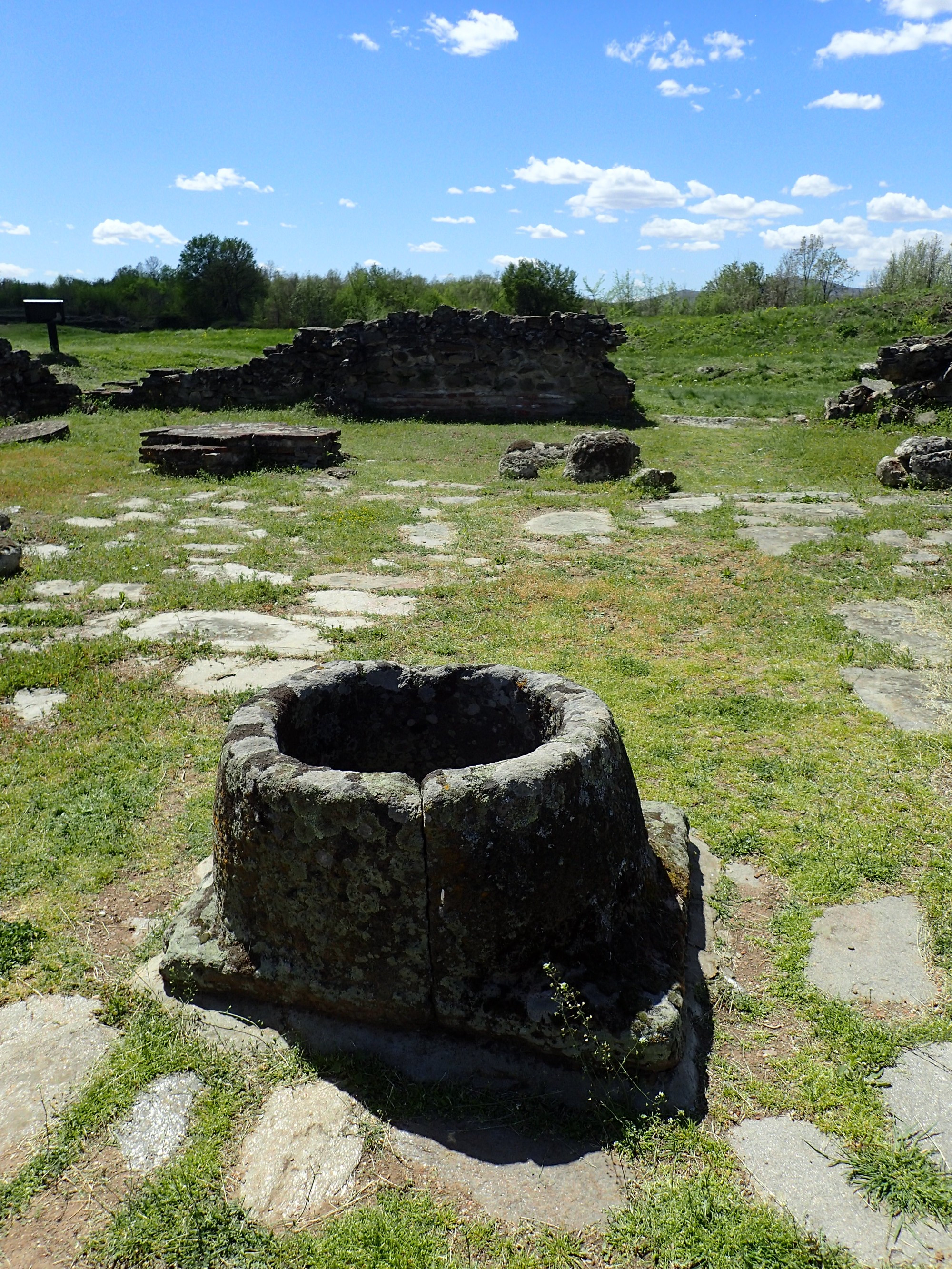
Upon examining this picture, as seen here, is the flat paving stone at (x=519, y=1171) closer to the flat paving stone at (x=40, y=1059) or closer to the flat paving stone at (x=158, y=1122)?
the flat paving stone at (x=158, y=1122)

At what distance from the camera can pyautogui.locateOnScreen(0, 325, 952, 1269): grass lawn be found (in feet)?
6.31

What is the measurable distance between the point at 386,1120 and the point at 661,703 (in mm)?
2792

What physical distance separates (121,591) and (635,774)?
14.0ft

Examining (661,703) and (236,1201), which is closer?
(236,1201)

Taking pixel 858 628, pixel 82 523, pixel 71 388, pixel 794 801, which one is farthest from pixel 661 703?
pixel 71 388

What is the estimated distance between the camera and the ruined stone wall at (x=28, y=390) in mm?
14312

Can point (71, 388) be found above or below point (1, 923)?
above

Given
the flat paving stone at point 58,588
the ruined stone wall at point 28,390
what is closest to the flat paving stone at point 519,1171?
the flat paving stone at point 58,588

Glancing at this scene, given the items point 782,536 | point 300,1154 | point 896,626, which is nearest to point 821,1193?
point 300,1154

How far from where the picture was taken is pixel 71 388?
15.0 m

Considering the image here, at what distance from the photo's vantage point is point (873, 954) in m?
2.74

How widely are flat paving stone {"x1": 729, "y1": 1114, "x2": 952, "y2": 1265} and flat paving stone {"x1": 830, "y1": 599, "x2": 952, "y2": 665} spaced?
3525 mm

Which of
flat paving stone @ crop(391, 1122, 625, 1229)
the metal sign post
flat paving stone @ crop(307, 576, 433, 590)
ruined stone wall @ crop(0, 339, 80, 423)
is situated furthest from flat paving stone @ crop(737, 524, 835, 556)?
the metal sign post

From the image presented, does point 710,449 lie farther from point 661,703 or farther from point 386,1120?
point 386,1120
